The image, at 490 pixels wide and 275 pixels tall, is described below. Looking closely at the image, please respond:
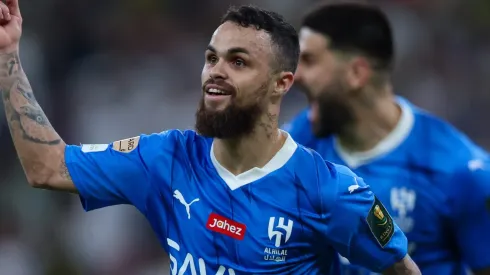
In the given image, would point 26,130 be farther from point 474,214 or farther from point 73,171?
point 474,214

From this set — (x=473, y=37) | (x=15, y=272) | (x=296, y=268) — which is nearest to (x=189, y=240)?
(x=296, y=268)

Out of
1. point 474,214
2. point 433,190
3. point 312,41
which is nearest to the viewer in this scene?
point 474,214

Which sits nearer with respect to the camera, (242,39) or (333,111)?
(242,39)

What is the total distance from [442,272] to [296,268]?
1862mm

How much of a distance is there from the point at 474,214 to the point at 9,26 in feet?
9.36

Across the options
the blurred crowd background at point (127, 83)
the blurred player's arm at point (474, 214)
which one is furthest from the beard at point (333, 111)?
the blurred crowd background at point (127, 83)

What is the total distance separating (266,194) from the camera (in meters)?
3.94

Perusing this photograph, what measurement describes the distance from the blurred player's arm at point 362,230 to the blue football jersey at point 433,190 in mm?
1383

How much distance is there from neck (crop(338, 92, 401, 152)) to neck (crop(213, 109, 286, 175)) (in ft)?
6.26

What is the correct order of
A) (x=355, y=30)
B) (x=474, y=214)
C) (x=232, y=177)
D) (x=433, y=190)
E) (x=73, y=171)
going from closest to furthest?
(x=73, y=171) < (x=232, y=177) < (x=474, y=214) < (x=433, y=190) < (x=355, y=30)

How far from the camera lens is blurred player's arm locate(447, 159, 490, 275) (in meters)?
5.45

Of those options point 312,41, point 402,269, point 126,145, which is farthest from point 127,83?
point 402,269

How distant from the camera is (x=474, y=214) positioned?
5.48m

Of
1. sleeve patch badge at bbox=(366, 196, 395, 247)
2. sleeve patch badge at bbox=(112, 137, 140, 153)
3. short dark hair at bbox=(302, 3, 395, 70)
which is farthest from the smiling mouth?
short dark hair at bbox=(302, 3, 395, 70)
